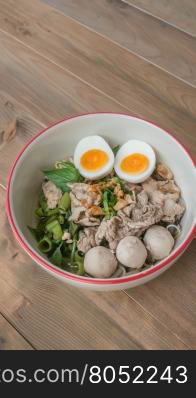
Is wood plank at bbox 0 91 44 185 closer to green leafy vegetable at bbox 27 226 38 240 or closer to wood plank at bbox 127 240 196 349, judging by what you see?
green leafy vegetable at bbox 27 226 38 240

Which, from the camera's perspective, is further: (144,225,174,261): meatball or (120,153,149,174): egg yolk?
(120,153,149,174): egg yolk

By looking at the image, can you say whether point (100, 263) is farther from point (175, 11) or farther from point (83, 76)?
point (175, 11)

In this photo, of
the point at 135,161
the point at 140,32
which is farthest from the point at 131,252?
the point at 140,32

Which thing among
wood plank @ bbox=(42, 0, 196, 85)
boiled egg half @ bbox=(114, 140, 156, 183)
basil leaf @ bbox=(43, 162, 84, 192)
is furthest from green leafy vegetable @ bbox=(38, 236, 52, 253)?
wood plank @ bbox=(42, 0, 196, 85)

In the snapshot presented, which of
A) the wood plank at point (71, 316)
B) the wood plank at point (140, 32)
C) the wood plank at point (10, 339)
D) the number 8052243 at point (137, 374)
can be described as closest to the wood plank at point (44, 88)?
the wood plank at point (140, 32)

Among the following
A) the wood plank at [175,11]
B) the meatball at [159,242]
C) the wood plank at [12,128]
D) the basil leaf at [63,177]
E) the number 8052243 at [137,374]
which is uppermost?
the wood plank at [175,11]

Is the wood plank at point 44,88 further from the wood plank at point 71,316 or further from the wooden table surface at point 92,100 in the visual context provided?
the wood plank at point 71,316

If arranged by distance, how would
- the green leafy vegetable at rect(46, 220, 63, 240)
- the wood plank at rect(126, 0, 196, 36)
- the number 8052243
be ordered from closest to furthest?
1. the number 8052243
2. the green leafy vegetable at rect(46, 220, 63, 240)
3. the wood plank at rect(126, 0, 196, 36)
